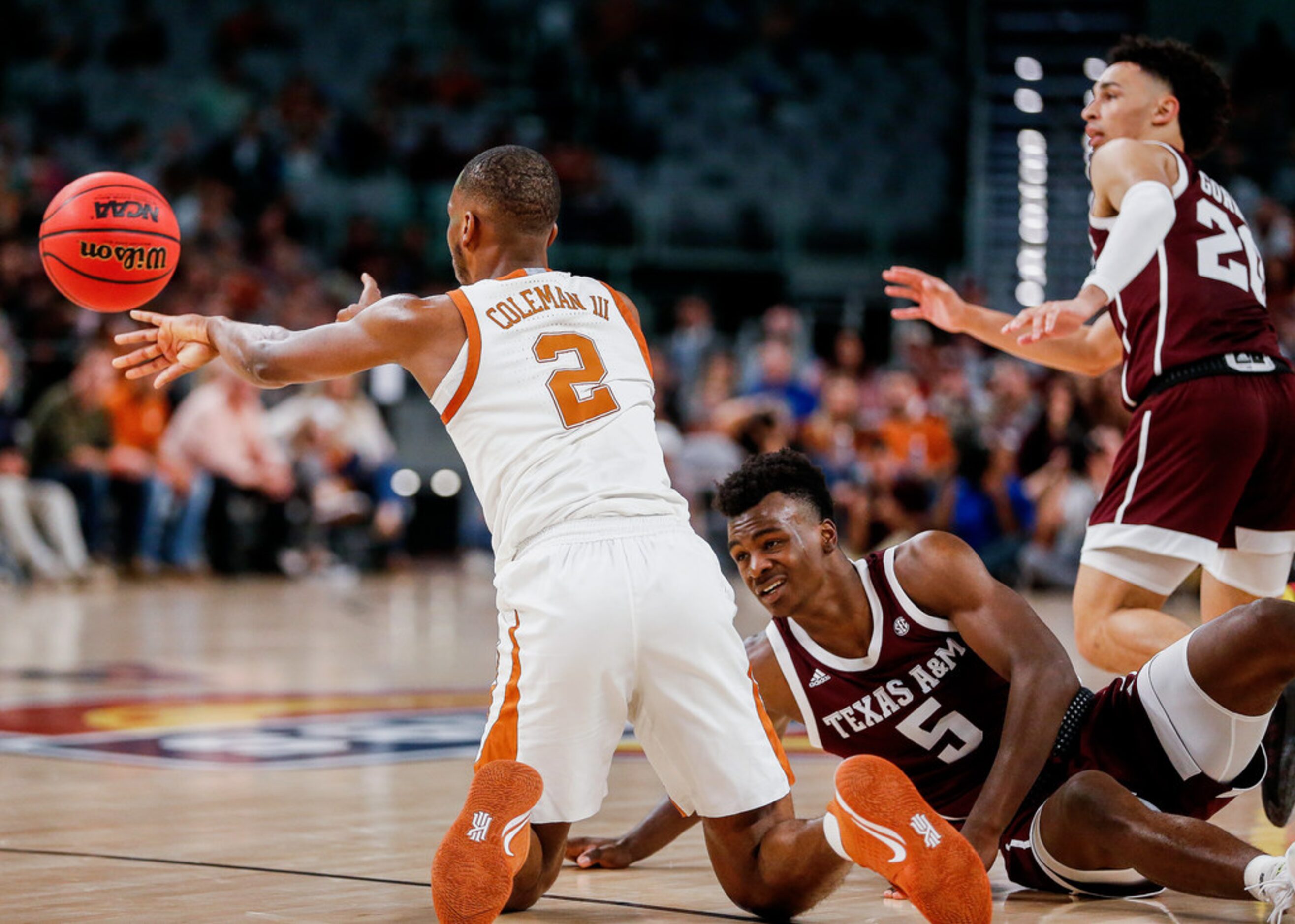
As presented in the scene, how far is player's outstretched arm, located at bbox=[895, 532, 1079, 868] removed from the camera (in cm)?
339

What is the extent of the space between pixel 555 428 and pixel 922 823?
1.10 metres

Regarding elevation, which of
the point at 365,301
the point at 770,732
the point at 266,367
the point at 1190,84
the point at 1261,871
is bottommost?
the point at 1261,871

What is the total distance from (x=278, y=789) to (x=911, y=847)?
2.61 meters

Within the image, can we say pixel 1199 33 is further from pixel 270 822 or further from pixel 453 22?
pixel 270 822

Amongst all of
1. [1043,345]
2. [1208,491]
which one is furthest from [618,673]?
[1043,345]

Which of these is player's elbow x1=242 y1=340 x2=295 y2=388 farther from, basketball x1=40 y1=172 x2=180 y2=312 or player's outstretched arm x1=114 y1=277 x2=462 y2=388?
basketball x1=40 y1=172 x2=180 y2=312

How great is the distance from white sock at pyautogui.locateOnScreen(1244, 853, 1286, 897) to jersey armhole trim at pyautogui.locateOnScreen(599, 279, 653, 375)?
5.30 feet

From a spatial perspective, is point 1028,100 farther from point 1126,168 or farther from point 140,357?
point 140,357

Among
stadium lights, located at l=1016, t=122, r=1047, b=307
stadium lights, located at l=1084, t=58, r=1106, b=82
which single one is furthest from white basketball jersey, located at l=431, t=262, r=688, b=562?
stadium lights, located at l=1084, t=58, r=1106, b=82

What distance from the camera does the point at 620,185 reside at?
66.9ft

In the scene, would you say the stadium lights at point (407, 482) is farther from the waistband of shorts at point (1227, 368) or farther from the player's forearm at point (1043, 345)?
the waistband of shorts at point (1227, 368)

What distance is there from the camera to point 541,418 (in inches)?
136

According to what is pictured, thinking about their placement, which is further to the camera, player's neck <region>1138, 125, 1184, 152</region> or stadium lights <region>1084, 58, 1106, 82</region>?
stadium lights <region>1084, 58, 1106, 82</region>

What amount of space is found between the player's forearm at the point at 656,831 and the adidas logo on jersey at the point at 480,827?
2.82 feet
